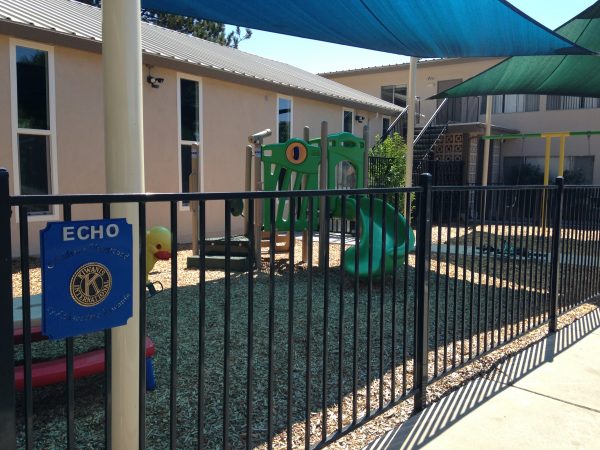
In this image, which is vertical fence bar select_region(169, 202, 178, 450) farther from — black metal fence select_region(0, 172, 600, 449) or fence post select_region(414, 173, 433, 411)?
fence post select_region(414, 173, 433, 411)

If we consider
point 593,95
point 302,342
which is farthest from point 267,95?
point 302,342

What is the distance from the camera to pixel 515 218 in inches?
174

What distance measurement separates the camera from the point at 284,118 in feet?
42.5

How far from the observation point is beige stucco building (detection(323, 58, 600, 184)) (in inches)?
702

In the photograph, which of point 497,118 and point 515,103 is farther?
point 497,118

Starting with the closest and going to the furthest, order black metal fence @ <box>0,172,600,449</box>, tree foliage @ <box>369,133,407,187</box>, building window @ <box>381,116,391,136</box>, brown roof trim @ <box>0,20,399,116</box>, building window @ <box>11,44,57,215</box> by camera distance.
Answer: black metal fence @ <box>0,172,600,449</box> < brown roof trim @ <box>0,20,399,116</box> < building window @ <box>11,44,57,215</box> < tree foliage @ <box>369,133,407,187</box> < building window @ <box>381,116,391,136</box>

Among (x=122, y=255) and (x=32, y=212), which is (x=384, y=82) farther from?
(x=122, y=255)

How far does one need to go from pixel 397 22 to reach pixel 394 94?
58.7ft

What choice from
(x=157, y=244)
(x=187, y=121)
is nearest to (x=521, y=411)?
(x=157, y=244)

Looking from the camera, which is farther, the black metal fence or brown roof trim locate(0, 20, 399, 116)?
brown roof trim locate(0, 20, 399, 116)

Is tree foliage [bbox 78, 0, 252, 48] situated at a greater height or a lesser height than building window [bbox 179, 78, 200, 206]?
greater

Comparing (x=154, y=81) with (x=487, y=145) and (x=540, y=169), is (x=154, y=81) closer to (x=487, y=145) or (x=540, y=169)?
(x=487, y=145)

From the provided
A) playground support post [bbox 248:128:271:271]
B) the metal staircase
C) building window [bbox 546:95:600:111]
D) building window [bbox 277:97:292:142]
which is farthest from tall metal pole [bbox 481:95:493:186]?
playground support post [bbox 248:128:271:271]

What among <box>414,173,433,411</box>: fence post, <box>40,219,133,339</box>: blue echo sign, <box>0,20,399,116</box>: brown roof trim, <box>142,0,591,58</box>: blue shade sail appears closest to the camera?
<box>40,219,133,339</box>: blue echo sign
